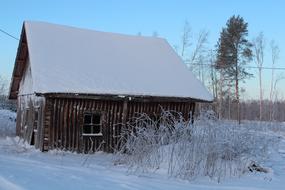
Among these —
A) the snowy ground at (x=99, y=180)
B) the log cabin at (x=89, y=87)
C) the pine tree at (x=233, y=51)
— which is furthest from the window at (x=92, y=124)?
the pine tree at (x=233, y=51)

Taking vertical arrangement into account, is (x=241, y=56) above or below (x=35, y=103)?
above

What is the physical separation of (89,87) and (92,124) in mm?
1768

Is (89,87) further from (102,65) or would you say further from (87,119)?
(102,65)

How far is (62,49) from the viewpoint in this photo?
→ 792 inches

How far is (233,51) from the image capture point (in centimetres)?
4800

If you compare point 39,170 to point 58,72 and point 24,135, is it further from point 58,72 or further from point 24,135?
point 24,135

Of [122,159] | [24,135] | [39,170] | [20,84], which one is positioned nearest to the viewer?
[39,170]

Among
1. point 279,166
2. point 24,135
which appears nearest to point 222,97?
point 24,135

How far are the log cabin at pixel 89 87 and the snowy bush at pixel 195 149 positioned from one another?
5.46 metres

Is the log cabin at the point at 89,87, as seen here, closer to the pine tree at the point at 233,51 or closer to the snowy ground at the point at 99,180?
the snowy ground at the point at 99,180

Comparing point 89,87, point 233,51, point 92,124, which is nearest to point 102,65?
point 89,87

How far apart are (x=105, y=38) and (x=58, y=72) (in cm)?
534

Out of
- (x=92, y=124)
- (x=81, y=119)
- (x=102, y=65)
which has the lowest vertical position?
(x=92, y=124)

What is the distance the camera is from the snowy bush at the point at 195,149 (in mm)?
11047
